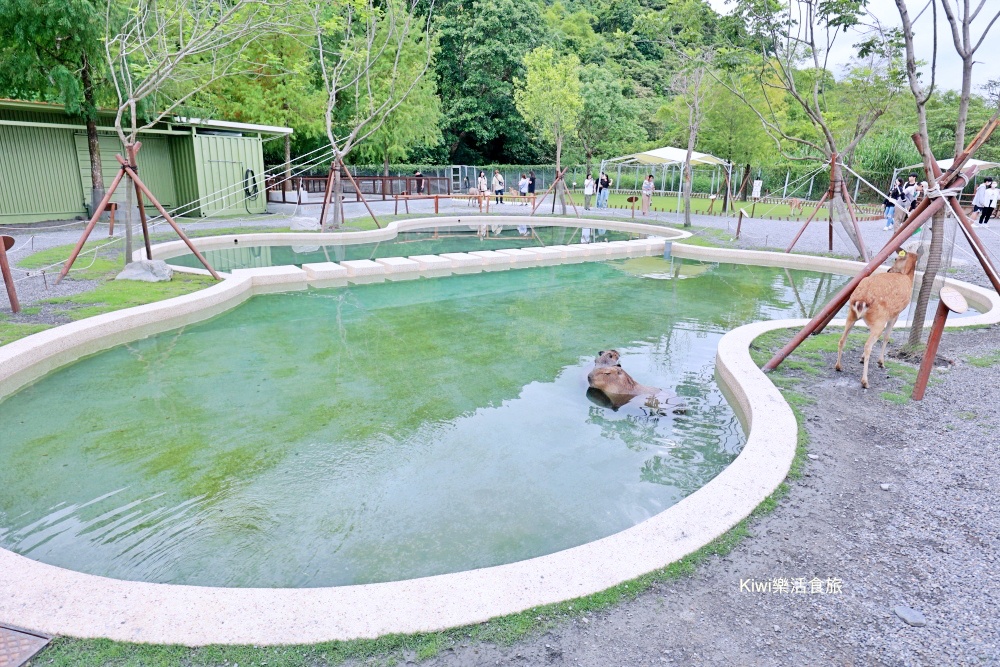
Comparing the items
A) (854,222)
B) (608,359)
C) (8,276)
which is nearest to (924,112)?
(608,359)

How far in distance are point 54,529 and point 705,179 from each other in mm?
32200

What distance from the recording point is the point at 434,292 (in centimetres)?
1026

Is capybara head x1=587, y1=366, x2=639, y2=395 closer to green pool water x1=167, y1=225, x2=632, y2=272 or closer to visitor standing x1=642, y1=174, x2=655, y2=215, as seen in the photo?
green pool water x1=167, y1=225, x2=632, y2=272

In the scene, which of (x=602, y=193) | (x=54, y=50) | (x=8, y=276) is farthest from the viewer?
(x=602, y=193)

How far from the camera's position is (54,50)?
14477 mm

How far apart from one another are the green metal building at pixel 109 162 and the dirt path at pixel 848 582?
46.0 ft

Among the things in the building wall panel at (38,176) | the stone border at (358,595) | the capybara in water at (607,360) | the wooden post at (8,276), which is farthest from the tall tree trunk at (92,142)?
the stone border at (358,595)

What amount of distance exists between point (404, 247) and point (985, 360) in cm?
1140

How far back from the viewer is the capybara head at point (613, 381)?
5.87 meters

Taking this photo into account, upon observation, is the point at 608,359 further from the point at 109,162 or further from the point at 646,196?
the point at 109,162

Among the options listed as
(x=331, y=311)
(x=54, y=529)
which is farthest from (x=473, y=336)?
(x=54, y=529)

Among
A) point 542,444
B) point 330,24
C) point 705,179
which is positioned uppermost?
point 330,24

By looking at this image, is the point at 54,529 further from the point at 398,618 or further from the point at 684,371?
the point at 684,371

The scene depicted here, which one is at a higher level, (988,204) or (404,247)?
(988,204)
